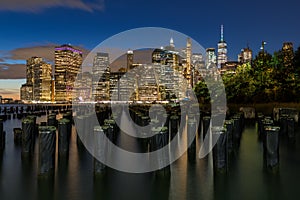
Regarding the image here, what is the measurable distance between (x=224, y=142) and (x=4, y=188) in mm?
4584

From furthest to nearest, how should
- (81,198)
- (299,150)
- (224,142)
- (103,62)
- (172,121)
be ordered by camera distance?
(103,62), (172,121), (299,150), (224,142), (81,198)

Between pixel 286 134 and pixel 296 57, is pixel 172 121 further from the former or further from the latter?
pixel 296 57

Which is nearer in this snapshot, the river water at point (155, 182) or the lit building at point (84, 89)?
the river water at point (155, 182)

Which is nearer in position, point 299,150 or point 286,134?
point 299,150

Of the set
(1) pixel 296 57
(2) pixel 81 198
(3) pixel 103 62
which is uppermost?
(3) pixel 103 62

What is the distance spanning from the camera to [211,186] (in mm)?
5336

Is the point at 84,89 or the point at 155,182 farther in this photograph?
the point at 84,89

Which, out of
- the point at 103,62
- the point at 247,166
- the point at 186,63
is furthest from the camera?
the point at 186,63

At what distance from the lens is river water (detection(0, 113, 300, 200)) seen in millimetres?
4887

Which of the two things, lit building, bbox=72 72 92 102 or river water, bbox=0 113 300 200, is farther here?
lit building, bbox=72 72 92 102

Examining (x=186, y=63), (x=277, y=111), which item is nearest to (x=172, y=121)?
(x=277, y=111)

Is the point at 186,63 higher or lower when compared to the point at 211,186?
higher

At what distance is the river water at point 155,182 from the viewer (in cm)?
489

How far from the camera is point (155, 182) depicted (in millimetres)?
5523
